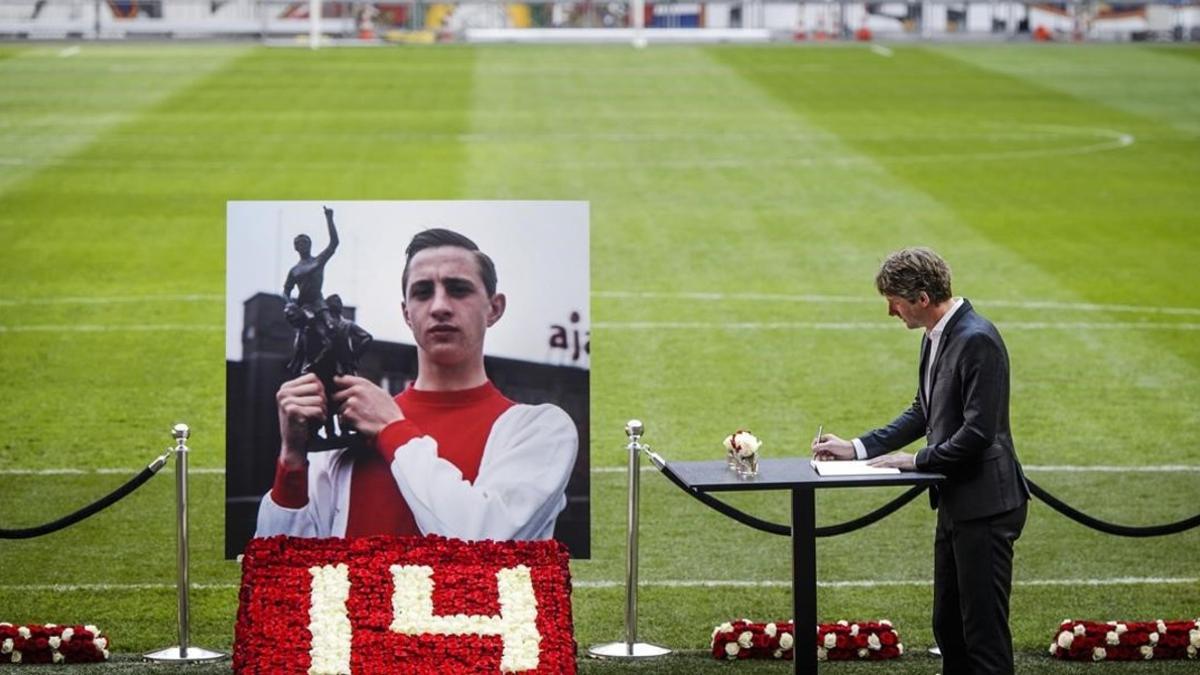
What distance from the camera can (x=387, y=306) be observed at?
11.2m

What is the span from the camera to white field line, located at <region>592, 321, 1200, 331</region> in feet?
70.6

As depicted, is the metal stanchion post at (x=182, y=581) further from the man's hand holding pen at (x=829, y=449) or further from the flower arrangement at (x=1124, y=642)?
the flower arrangement at (x=1124, y=642)

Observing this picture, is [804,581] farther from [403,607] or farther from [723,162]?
[723,162]

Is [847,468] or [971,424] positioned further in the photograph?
[847,468]

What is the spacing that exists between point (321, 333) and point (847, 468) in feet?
10.1

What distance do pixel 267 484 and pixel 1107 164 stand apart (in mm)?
24016

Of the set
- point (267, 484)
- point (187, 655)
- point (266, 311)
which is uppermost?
point (266, 311)

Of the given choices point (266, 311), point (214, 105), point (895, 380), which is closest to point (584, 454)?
point (266, 311)

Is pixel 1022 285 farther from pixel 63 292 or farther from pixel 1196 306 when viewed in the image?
pixel 63 292

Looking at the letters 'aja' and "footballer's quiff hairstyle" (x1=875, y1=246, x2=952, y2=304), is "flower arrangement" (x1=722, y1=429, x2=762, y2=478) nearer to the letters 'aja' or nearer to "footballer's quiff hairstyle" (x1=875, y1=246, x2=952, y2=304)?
"footballer's quiff hairstyle" (x1=875, y1=246, x2=952, y2=304)

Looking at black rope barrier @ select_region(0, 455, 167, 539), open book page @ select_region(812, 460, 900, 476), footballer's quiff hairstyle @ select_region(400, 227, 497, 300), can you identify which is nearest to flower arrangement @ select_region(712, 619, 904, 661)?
open book page @ select_region(812, 460, 900, 476)

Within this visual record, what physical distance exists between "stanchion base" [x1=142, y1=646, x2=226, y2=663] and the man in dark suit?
157 inches

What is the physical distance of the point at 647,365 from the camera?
1992 centimetres

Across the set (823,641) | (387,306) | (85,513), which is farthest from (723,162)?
(85,513)
